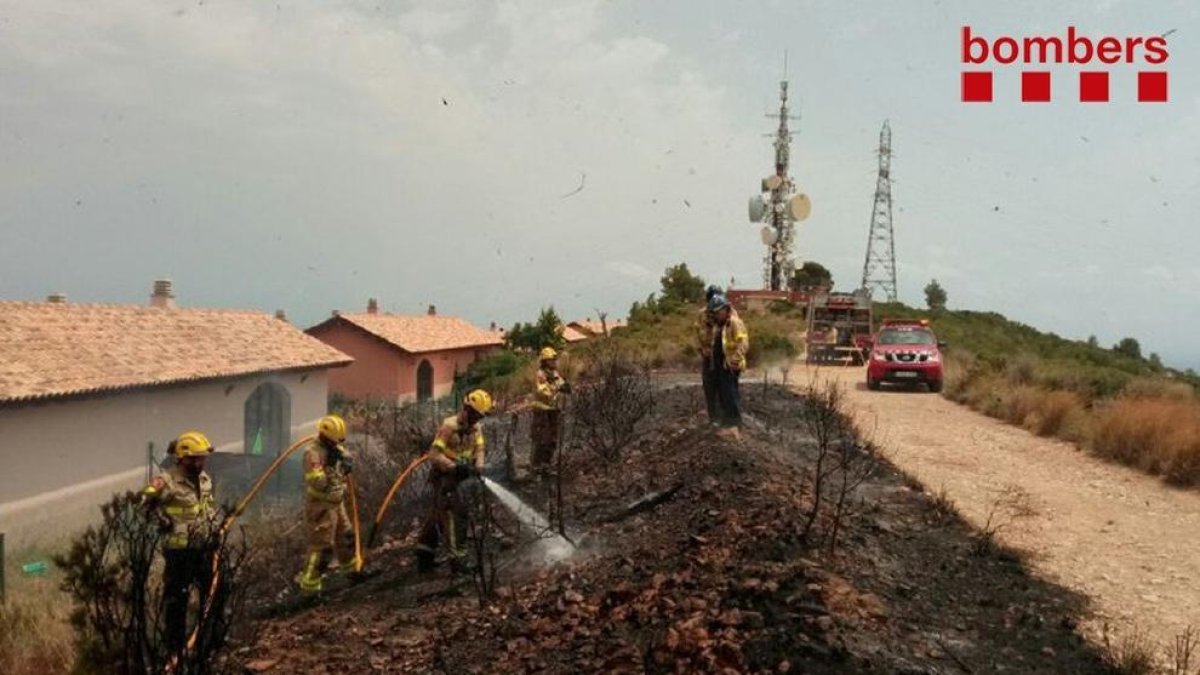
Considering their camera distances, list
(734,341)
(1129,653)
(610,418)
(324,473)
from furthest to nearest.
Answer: (610,418)
(734,341)
(324,473)
(1129,653)

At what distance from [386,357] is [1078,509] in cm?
3299

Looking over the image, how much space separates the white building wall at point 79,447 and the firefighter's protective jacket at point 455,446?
1170cm

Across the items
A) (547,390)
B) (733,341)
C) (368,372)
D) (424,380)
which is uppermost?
(733,341)

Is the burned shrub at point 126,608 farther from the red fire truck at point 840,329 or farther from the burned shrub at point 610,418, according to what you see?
the red fire truck at point 840,329

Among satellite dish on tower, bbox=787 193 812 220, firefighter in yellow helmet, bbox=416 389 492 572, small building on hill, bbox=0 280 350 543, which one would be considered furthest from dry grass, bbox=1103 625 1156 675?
satellite dish on tower, bbox=787 193 812 220

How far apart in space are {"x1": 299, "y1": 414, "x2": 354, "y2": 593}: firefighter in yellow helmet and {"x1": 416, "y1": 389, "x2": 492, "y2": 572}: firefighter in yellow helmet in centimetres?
74

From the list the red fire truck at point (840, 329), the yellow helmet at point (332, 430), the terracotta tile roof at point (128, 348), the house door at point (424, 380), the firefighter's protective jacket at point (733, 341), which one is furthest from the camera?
the house door at point (424, 380)

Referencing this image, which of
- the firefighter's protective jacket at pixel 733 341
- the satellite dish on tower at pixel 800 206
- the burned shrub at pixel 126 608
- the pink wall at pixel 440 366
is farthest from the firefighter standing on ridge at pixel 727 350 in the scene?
Result: the pink wall at pixel 440 366

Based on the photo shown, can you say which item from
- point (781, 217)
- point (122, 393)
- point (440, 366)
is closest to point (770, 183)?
point (781, 217)

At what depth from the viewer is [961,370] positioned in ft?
63.0

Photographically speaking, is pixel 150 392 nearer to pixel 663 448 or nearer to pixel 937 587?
pixel 663 448

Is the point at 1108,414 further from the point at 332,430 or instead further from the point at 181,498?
the point at 181,498

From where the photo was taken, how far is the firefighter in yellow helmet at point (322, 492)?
717 cm

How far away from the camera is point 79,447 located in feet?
57.1
